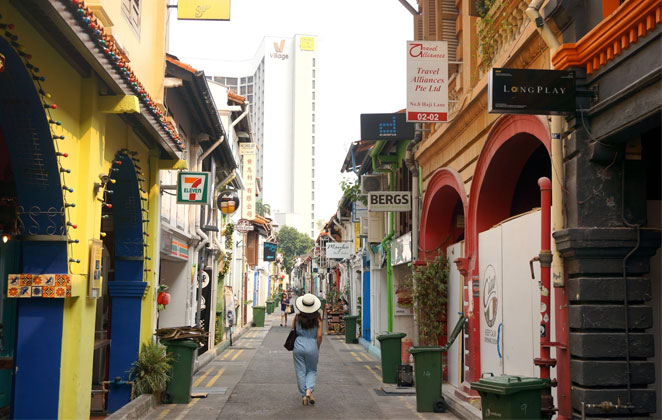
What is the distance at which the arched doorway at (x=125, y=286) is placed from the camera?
11.6 m

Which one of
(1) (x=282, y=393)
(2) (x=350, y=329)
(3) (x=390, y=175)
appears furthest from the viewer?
(2) (x=350, y=329)

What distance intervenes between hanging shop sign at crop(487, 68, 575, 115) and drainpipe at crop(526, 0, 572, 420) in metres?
0.47

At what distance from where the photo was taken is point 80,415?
28.1 ft

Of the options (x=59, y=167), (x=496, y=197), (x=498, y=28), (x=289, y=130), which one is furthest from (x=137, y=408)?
(x=289, y=130)

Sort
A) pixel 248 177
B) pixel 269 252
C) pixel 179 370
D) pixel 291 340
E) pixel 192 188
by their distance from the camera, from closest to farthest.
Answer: pixel 179 370 < pixel 291 340 < pixel 192 188 < pixel 248 177 < pixel 269 252

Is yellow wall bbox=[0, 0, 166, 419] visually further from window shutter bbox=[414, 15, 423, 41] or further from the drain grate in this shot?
window shutter bbox=[414, 15, 423, 41]

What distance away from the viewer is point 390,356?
14.8 m

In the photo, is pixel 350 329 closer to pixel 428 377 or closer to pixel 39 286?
pixel 428 377

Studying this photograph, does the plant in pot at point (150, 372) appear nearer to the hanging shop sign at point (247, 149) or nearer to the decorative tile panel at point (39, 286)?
the decorative tile panel at point (39, 286)

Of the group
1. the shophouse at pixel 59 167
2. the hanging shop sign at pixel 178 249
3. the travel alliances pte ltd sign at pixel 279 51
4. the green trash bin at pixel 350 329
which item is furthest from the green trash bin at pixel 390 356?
the travel alliances pte ltd sign at pixel 279 51

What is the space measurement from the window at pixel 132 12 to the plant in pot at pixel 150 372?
5.18 meters

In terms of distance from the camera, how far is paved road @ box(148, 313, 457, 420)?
11359mm

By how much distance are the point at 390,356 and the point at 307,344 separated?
3060mm

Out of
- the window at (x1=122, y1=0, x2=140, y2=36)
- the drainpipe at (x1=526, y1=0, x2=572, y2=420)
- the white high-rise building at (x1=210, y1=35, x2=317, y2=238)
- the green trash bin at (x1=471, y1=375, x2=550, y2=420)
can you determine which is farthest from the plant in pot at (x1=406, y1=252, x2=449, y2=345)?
the white high-rise building at (x1=210, y1=35, x2=317, y2=238)
